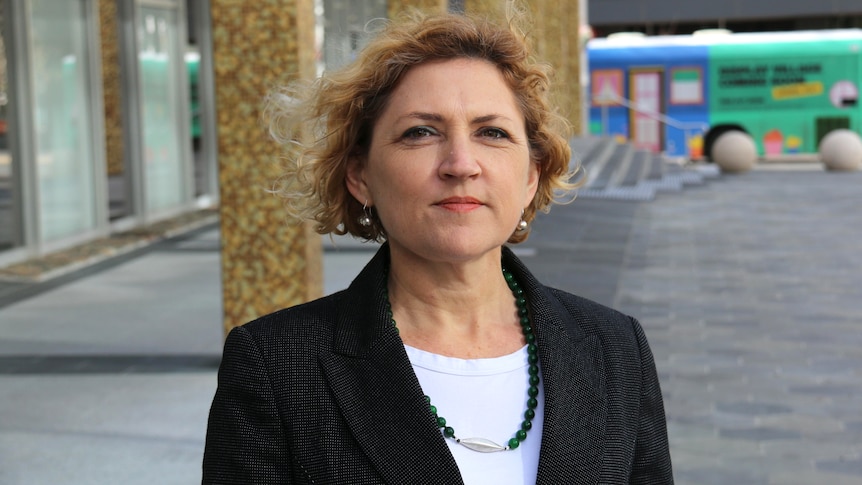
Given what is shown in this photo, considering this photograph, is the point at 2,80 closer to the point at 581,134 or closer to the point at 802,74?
the point at 581,134

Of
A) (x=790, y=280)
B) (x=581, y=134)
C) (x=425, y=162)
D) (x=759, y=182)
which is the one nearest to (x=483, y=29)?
(x=425, y=162)

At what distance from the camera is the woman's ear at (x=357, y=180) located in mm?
2133

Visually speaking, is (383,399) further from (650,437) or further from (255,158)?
(255,158)

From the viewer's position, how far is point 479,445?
6.23 ft

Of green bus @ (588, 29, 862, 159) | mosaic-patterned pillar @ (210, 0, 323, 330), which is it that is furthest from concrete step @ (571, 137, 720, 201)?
mosaic-patterned pillar @ (210, 0, 323, 330)

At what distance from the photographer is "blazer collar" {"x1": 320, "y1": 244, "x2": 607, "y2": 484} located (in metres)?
1.84

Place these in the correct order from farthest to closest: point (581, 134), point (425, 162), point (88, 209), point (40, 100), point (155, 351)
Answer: point (581, 134) < point (88, 209) < point (40, 100) < point (155, 351) < point (425, 162)

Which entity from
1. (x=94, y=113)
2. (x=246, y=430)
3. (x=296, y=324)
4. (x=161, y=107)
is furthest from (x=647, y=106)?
(x=246, y=430)

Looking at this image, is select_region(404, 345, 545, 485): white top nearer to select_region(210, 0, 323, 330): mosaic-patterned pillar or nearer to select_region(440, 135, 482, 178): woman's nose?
select_region(440, 135, 482, 178): woman's nose

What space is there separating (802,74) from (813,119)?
1.04 meters

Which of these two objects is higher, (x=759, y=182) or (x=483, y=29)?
(x=483, y=29)

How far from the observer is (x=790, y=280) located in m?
11.5

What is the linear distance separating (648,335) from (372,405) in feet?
23.1

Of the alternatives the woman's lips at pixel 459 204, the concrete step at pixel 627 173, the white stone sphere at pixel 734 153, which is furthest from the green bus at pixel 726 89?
the woman's lips at pixel 459 204
